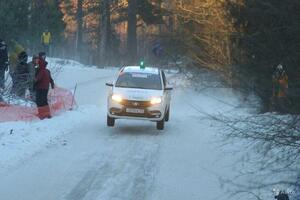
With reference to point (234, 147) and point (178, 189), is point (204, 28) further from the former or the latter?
point (178, 189)

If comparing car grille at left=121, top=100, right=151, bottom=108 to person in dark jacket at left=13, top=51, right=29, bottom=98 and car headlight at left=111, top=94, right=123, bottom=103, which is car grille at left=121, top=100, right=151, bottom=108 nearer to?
car headlight at left=111, top=94, right=123, bottom=103

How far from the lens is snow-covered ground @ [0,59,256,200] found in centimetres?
1017

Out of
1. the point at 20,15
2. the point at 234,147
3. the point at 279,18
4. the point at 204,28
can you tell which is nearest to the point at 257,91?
the point at 279,18

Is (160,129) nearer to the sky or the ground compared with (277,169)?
nearer to the ground

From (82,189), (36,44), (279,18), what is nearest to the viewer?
(279,18)

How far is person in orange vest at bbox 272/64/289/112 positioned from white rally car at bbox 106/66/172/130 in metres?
10.3

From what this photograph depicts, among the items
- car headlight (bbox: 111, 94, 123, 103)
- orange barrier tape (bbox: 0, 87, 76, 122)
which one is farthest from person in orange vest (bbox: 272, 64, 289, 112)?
orange barrier tape (bbox: 0, 87, 76, 122)

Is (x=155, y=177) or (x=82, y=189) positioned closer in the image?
(x=82, y=189)

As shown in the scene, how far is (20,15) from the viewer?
94.5ft

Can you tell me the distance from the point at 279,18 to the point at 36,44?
124 ft

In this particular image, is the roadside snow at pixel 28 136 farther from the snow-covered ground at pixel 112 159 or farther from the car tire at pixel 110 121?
the car tire at pixel 110 121

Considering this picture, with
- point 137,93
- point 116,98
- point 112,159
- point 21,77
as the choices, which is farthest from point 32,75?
point 112,159

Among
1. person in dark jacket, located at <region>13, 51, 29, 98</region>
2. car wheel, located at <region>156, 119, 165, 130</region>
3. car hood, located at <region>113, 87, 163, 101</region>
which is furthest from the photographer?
person in dark jacket, located at <region>13, 51, 29, 98</region>

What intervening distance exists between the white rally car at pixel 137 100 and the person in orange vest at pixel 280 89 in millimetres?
10308
